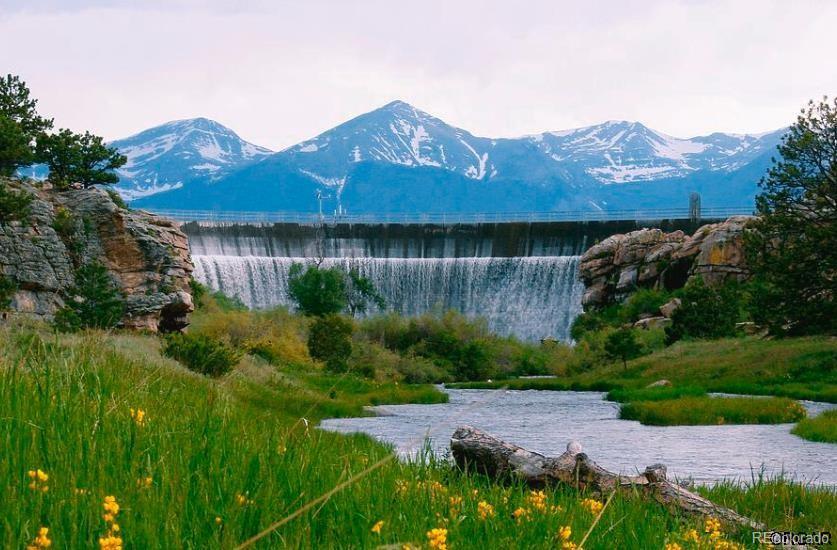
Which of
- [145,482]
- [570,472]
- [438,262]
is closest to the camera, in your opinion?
[145,482]

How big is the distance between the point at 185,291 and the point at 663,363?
75.1ft

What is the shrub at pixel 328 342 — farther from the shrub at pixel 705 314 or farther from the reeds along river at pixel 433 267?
the reeds along river at pixel 433 267

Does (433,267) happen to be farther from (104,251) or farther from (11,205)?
(11,205)

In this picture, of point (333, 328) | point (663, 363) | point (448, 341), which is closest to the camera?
point (663, 363)

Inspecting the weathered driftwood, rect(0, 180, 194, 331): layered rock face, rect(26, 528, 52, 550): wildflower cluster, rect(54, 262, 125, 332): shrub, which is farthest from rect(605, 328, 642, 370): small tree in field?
rect(26, 528, 52, 550): wildflower cluster

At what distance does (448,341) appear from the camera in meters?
62.3

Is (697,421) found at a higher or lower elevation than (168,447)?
lower

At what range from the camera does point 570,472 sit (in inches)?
273

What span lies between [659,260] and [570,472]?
63.3 metres

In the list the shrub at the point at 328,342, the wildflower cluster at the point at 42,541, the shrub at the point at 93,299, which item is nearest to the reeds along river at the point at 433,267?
the shrub at the point at 328,342

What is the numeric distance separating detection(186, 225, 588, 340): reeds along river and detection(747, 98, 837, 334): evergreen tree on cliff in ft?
147

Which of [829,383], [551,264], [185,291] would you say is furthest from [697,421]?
[551,264]

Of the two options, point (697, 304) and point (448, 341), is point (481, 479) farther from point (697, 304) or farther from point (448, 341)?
point (448, 341)

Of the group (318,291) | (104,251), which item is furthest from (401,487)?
(318,291)
